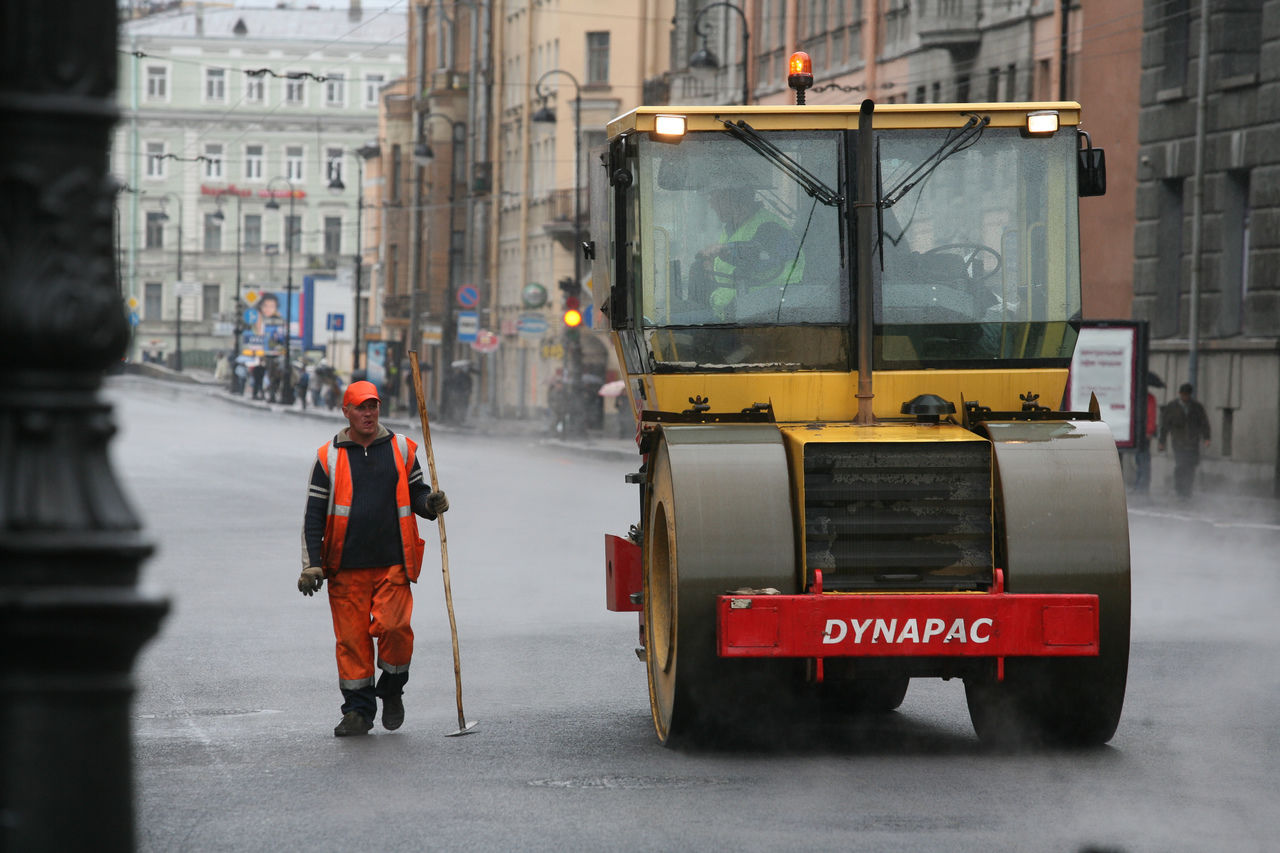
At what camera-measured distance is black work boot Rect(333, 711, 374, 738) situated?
34.3 ft

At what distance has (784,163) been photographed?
10531 mm

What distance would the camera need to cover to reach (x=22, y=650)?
11.0ft

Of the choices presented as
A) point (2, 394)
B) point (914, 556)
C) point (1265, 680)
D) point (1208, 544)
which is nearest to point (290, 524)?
point (1208, 544)

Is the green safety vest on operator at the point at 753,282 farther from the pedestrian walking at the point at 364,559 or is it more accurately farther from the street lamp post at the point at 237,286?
the street lamp post at the point at 237,286

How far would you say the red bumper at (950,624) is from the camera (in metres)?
9.28

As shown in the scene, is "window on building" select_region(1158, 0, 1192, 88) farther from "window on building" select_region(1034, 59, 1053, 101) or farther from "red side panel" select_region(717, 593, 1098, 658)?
"red side panel" select_region(717, 593, 1098, 658)

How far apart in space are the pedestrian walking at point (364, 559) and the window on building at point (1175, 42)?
2782 cm

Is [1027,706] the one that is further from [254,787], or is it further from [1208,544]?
[1208,544]

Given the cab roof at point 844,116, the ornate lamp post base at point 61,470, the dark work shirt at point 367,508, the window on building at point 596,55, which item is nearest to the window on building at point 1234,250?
the cab roof at point 844,116

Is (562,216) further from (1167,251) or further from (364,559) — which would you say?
(364,559)

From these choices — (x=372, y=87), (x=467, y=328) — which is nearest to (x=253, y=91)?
(x=372, y=87)

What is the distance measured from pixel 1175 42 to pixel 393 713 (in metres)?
28.5

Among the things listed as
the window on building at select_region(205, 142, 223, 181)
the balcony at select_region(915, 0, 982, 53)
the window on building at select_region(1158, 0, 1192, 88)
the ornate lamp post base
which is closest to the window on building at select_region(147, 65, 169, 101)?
the window on building at select_region(205, 142, 223, 181)

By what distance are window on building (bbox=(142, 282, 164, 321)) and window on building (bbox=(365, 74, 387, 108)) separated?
16055 millimetres
